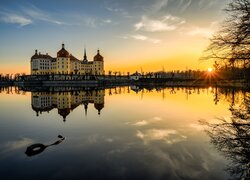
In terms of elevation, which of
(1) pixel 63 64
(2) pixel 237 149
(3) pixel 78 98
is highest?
(1) pixel 63 64

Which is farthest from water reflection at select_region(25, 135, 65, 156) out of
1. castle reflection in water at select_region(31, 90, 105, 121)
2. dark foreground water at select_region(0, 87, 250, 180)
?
castle reflection in water at select_region(31, 90, 105, 121)

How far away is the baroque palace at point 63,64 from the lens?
131250 mm

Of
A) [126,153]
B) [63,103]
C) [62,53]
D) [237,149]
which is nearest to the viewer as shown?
[237,149]

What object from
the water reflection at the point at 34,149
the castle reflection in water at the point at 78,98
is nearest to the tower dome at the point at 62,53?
the castle reflection in water at the point at 78,98

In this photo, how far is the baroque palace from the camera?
5167 inches

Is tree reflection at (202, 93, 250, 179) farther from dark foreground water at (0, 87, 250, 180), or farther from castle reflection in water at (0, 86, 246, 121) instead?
castle reflection in water at (0, 86, 246, 121)

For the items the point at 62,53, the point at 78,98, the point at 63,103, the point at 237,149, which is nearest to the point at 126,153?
the point at 237,149

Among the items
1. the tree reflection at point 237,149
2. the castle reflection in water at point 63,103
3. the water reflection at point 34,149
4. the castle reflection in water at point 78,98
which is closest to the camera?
the tree reflection at point 237,149

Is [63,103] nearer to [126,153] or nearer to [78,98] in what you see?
[78,98]

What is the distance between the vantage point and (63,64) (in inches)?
5167

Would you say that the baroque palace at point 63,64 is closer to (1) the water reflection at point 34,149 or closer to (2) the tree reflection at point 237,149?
(1) the water reflection at point 34,149

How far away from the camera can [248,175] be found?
1013 cm

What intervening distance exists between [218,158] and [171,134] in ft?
20.5

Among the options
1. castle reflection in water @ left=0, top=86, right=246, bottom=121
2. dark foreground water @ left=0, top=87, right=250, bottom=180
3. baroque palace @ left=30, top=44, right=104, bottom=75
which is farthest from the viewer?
baroque palace @ left=30, top=44, right=104, bottom=75
